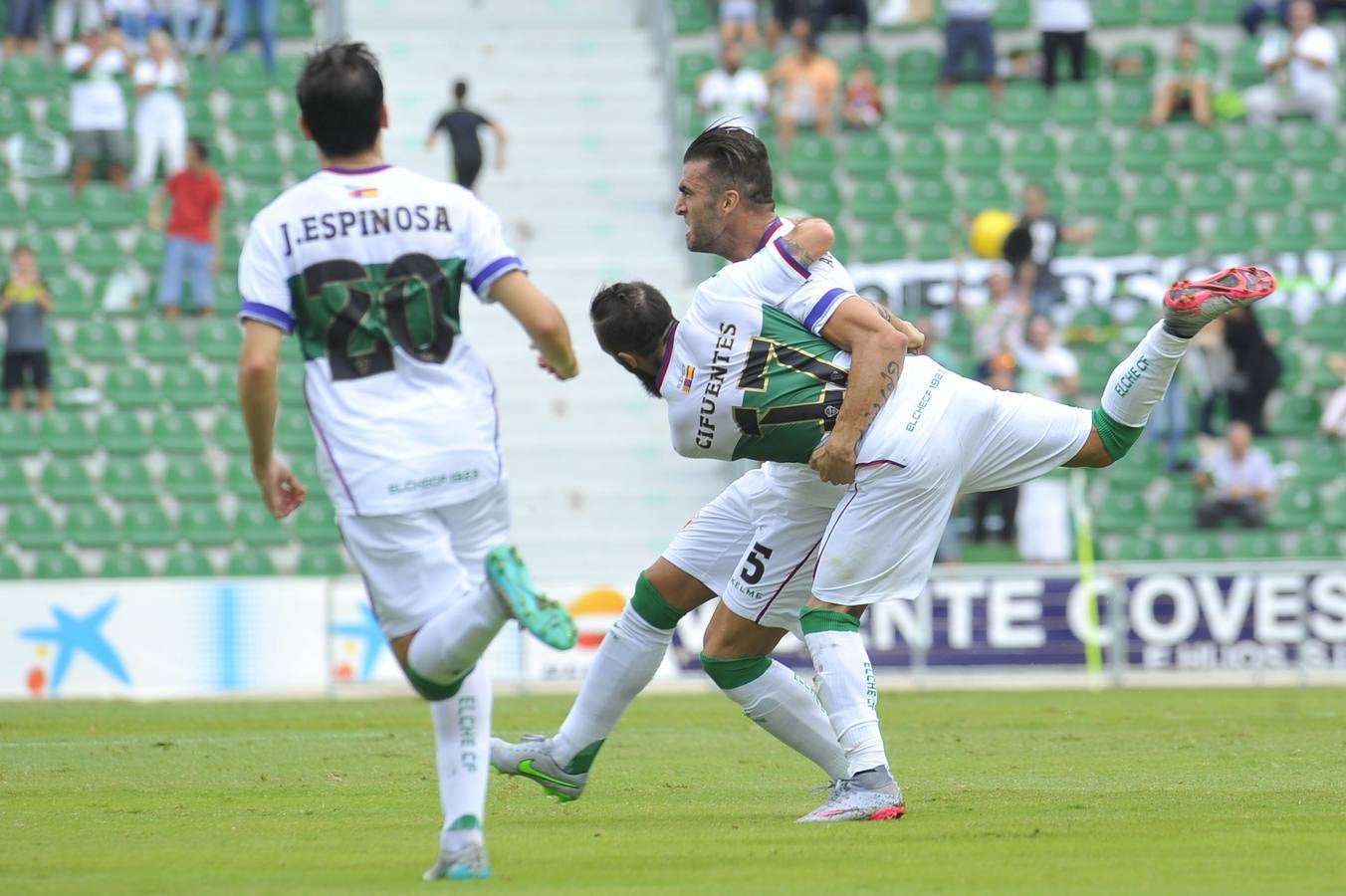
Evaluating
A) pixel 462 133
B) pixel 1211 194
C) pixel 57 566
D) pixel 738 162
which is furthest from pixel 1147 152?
pixel 738 162

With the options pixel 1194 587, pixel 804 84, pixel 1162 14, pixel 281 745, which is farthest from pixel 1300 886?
pixel 1162 14

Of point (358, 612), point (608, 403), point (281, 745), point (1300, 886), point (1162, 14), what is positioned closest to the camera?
point (1300, 886)

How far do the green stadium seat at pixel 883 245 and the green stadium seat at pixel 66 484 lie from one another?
869 cm

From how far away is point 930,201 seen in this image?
2325 cm

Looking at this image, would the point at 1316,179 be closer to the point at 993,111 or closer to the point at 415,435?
the point at 993,111

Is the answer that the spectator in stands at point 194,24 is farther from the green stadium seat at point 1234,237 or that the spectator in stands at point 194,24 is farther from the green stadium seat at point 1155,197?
the green stadium seat at point 1234,237

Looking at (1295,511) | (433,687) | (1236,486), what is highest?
(433,687)

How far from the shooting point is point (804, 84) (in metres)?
23.5

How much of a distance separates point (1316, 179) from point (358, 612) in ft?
40.8

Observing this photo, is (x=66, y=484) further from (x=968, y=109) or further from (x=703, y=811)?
(x=703, y=811)

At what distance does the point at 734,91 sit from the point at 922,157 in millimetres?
2383

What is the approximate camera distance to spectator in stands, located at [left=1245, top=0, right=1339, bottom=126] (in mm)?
23422

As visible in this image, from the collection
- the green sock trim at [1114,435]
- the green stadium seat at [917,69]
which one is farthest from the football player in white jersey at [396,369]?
the green stadium seat at [917,69]

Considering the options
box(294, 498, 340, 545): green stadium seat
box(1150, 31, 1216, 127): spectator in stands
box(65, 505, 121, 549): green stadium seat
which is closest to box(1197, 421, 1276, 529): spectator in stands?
box(1150, 31, 1216, 127): spectator in stands
